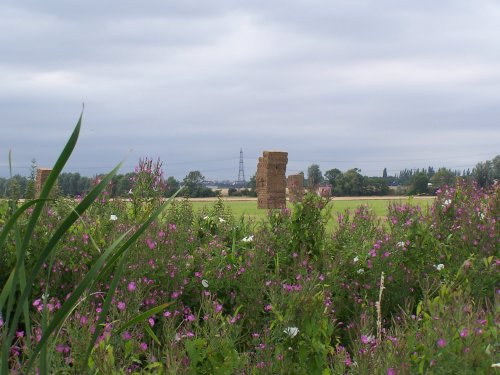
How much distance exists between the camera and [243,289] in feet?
16.6

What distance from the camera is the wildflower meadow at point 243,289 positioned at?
2.51 meters

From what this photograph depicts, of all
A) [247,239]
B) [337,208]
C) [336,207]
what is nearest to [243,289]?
[247,239]

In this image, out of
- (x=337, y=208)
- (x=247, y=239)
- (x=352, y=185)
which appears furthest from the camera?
(x=352, y=185)

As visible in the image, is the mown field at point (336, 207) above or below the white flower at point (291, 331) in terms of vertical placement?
above

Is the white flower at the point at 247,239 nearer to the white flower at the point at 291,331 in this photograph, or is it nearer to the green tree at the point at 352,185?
the white flower at the point at 291,331

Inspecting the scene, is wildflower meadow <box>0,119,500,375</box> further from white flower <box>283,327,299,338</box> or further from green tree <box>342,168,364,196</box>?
green tree <box>342,168,364,196</box>

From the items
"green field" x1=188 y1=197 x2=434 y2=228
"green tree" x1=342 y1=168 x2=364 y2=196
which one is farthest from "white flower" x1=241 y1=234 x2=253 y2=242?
"green tree" x1=342 y1=168 x2=364 y2=196

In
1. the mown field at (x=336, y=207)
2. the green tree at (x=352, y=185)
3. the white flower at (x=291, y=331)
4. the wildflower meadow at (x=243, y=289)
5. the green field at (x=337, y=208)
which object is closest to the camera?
the wildflower meadow at (x=243, y=289)

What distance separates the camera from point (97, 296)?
15.4 feet

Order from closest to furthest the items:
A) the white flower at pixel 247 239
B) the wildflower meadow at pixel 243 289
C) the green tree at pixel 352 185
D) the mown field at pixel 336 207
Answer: the wildflower meadow at pixel 243 289, the white flower at pixel 247 239, the mown field at pixel 336 207, the green tree at pixel 352 185

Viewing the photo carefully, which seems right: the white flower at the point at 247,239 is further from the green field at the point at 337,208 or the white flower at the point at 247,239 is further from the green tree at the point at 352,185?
the green tree at the point at 352,185

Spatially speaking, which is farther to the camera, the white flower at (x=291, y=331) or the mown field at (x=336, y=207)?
the mown field at (x=336, y=207)

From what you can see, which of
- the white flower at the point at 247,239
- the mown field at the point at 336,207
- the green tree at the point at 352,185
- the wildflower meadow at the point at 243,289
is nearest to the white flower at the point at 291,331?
the wildflower meadow at the point at 243,289

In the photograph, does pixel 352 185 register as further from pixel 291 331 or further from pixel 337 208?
pixel 291 331
